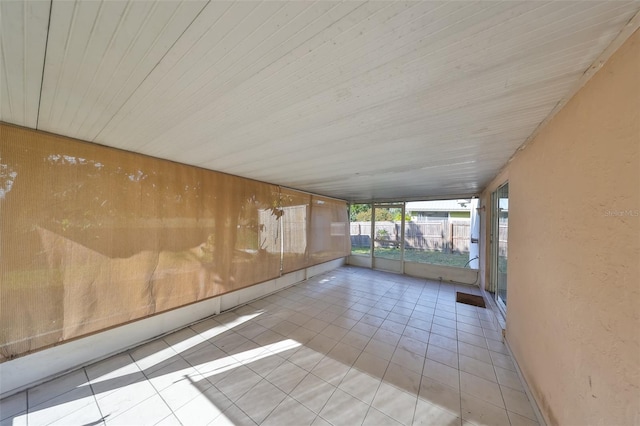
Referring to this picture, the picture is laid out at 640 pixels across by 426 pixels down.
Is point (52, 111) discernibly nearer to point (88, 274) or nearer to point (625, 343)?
→ point (88, 274)

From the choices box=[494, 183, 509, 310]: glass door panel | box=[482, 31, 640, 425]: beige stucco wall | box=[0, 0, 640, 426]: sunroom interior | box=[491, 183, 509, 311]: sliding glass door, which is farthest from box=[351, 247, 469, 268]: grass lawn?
box=[482, 31, 640, 425]: beige stucco wall

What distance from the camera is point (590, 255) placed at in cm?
103

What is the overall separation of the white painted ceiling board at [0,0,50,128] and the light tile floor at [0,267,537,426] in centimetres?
222

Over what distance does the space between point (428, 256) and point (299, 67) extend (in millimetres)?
5875

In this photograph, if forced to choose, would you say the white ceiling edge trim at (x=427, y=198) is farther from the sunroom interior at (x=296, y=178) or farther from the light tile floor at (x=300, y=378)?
the light tile floor at (x=300, y=378)

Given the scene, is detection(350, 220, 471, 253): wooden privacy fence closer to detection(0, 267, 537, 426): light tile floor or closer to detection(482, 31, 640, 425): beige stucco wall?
detection(0, 267, 537, 426): light tile floor

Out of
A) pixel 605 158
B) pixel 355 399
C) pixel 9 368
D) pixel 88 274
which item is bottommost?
pixel 355 399

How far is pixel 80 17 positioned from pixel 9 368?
275 cm

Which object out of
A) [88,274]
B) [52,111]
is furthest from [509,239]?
[88,274]

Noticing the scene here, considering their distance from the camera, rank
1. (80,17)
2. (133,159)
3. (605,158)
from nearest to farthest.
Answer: (80,17) → (605,158) → (133,159)

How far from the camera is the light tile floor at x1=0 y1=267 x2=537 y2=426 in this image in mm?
1549

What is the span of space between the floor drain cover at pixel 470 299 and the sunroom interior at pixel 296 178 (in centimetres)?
36

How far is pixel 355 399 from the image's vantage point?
1702 millimetres

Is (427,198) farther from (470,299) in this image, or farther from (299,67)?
(299,67)
